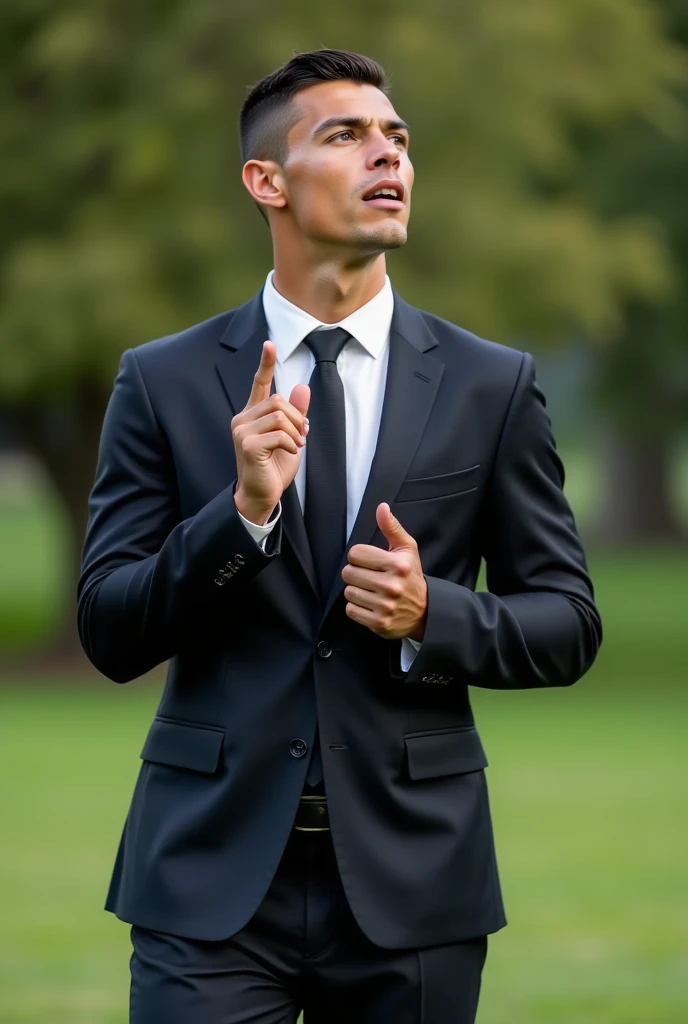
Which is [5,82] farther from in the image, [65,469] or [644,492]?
[644,492]

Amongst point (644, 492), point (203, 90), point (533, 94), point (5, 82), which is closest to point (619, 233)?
point (533, 94)

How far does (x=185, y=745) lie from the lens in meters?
3.59

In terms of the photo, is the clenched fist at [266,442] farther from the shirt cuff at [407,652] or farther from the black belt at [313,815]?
the black belt at [313,815]

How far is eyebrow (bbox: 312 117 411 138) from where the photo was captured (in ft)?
12.1

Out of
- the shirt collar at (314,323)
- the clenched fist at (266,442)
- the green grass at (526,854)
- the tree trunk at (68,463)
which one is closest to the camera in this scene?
the clenched fist at (266,442)

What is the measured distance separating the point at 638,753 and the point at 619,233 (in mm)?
5696

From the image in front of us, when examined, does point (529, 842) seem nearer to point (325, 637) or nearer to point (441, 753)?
point (441, 753)

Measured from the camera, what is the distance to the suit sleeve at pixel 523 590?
349 cm

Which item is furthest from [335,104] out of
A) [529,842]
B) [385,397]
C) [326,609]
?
[529,842]

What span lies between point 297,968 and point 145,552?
2.74 feet

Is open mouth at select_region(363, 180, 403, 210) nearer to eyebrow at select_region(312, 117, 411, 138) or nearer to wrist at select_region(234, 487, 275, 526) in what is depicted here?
eyebrow at select_region(312, 117, 411, 138)

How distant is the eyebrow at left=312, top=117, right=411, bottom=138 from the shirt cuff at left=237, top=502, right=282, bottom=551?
789 millimetres

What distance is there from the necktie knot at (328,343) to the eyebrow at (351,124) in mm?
385

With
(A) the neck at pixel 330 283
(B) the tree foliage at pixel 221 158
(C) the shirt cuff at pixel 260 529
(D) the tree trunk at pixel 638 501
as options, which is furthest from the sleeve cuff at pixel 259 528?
(D) the tree trunk at pixel 638 501
